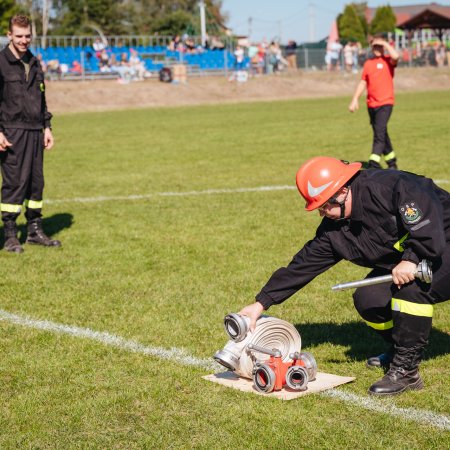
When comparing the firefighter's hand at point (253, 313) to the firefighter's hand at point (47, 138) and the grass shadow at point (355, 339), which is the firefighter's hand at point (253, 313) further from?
the firefighter's hand at point (47, 138)

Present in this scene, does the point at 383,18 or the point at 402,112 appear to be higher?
the point at 383,18

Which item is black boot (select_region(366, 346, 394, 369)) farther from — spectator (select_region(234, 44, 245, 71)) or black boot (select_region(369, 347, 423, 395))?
spectator (select_region(234, 44, 245, 71))

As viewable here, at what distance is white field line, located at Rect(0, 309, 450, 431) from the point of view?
4758mm

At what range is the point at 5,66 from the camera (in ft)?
30.2

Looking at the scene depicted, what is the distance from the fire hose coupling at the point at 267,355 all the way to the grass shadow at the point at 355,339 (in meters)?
0.66

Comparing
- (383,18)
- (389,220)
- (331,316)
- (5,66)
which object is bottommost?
(331,316)

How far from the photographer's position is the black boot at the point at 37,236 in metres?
9.78

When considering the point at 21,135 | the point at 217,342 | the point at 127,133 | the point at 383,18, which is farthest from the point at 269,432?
the point at 383,18

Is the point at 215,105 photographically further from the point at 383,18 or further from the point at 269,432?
the point at 383,18

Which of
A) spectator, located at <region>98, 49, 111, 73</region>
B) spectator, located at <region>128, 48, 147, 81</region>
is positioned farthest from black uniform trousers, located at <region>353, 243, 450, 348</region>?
spectator, located at <region>128, 48, 147, 81</region>

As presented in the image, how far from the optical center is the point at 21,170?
9500mm

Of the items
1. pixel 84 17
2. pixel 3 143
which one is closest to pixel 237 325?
pixel 3 143

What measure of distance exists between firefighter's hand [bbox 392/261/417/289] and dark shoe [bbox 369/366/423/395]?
0.61 m

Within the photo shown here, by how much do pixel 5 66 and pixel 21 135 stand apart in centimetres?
75
